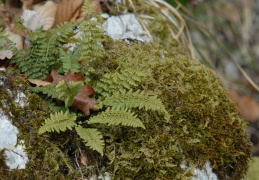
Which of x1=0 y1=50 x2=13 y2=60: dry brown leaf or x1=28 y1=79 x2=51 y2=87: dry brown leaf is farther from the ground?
x1=0 y1=50 x2=13 y2=60: dry brown leaf

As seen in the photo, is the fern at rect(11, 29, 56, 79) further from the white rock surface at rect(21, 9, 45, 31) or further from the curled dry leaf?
the white rock surface at rect(21, 9, 45, 31)

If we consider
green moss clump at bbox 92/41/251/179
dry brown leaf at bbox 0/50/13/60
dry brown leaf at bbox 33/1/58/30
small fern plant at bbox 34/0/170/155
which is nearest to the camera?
small fern plant at bbox 34/0/170/155

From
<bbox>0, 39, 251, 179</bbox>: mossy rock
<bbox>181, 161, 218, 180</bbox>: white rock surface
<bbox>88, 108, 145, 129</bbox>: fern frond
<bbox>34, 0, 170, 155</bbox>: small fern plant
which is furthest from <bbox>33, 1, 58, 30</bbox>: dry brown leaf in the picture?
<bbox>181, 161, 218, 180</bbox>: white rock surface

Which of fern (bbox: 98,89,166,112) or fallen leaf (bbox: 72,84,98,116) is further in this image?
fallen leaf (bbox: 72,84,98,116)

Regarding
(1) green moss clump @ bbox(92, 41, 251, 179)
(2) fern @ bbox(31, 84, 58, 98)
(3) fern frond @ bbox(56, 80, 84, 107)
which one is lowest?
(1) green moss clump @ bbox(92, 41, 251, 179)

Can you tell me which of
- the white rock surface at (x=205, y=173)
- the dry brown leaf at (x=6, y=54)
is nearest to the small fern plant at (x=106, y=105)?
the dry brown leaf at (x=6, y=54)

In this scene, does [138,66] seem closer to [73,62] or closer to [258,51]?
[73,62]

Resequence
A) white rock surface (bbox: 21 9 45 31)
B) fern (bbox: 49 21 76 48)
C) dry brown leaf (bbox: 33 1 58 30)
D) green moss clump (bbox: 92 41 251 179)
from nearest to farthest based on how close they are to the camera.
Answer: green moss clump (bbox: 92 41 251 179) → fern (bbox: 49 21 76 48) → white rock surface (bbox: 21 9 45 31) → dry brown leaf (bbox: 33 1 58 30)

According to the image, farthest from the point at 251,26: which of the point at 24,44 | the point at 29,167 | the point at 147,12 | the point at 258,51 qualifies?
the point at 29,167
